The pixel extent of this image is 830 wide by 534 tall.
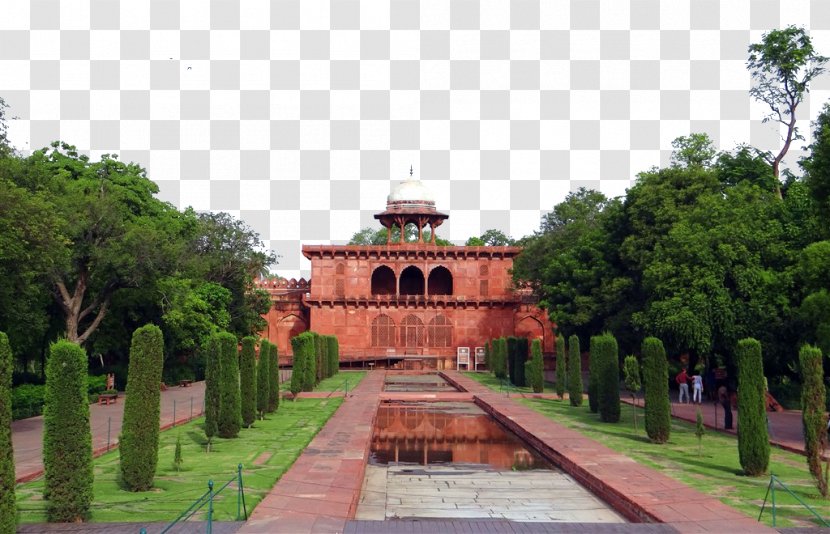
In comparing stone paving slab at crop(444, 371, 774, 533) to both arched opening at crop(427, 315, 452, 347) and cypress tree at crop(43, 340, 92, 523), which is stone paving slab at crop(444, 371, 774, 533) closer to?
cypress tree at crop(43, 340, 92, 523)

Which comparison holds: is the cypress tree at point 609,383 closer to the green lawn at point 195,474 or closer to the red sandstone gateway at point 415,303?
the green lawn at point 195,474

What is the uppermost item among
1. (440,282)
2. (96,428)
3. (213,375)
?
(440,282)

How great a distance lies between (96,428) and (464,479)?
10502mm

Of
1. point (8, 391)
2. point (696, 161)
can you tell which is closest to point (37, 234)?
point (8, 391)

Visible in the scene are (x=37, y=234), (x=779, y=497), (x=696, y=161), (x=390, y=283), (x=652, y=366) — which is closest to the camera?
(x=779, y=497)

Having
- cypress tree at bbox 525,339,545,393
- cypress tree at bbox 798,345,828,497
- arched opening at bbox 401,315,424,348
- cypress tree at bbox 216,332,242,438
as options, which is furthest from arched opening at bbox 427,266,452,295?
cypress tree at bbox 798,345,828,497

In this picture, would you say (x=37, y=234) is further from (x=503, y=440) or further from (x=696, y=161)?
(x=696, y=161)

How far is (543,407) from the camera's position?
87.5 feet

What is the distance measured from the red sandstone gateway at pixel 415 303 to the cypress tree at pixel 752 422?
3919 cm

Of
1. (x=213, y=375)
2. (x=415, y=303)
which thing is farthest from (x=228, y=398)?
(x=415, y=303)

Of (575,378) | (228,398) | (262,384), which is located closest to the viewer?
(228,398)

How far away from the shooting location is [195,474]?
14.0m

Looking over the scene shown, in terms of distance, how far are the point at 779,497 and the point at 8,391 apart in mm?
10368

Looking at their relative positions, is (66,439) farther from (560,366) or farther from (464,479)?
(560,366)
